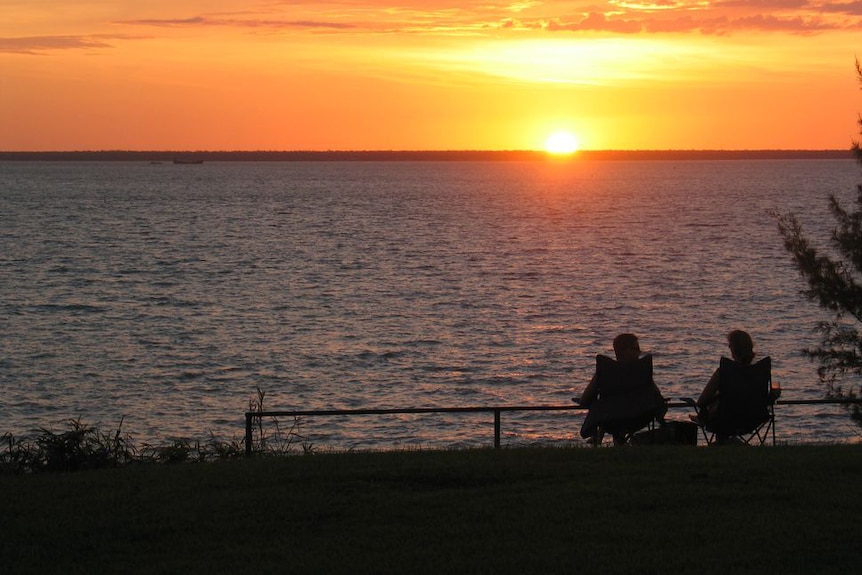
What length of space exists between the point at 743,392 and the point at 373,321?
1013 inches

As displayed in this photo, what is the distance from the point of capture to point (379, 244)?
7012 cm

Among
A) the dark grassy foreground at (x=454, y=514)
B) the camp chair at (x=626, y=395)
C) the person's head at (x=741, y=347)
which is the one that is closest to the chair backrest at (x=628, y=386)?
the camp chair at (x=626, y=395)

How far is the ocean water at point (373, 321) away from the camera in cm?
2283

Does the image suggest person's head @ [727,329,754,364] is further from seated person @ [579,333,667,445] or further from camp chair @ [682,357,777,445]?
seated person @ [579,333,667,445]

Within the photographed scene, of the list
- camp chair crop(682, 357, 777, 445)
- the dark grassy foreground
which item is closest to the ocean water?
camp chair crop(682, 357, 777, 445)

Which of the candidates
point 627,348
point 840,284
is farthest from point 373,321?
point 840,284

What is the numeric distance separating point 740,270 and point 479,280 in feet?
38.3

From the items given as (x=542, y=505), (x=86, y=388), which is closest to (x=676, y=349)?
(x=86, y=388)

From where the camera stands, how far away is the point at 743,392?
10.6 m

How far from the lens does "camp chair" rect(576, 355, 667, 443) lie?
10695 millimetres

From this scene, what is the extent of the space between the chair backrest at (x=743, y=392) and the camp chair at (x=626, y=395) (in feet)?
1.77

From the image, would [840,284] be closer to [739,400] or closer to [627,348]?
[739,400]

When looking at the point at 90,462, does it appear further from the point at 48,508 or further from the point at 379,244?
the point at 379,244

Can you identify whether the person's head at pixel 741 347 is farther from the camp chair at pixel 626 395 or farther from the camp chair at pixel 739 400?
the camp chair at pixel 626 395
